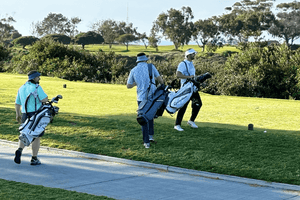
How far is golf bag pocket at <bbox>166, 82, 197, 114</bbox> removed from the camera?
32.3 ft

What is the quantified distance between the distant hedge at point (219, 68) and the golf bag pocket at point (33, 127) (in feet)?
66.1

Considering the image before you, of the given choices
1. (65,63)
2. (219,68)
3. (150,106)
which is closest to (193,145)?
(150,106)

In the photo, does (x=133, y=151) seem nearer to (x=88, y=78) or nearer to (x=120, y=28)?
(x=88, y=78)

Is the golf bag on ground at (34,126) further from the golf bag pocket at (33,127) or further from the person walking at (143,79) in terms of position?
the person walking at (143,79)

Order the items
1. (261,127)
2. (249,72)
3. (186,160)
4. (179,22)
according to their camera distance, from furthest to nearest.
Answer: (179,22) < (249,72) < (261,127) < (186,160)

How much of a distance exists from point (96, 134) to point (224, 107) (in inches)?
287

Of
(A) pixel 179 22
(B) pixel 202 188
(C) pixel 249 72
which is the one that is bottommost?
(B) pixel 202 188

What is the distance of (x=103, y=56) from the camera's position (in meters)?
40.7

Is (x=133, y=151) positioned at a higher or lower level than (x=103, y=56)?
lower

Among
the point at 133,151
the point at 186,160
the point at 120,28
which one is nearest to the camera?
the point at 186,160

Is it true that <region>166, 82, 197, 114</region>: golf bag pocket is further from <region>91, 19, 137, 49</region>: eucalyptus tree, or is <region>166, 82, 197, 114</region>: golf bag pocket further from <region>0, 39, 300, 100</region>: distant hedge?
<region>91, 19, 137, 49</region>: eucalyptus tree

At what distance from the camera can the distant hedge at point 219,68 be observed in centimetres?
2819

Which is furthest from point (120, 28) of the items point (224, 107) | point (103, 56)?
point (224, 107)

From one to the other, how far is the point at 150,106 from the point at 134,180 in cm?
228
